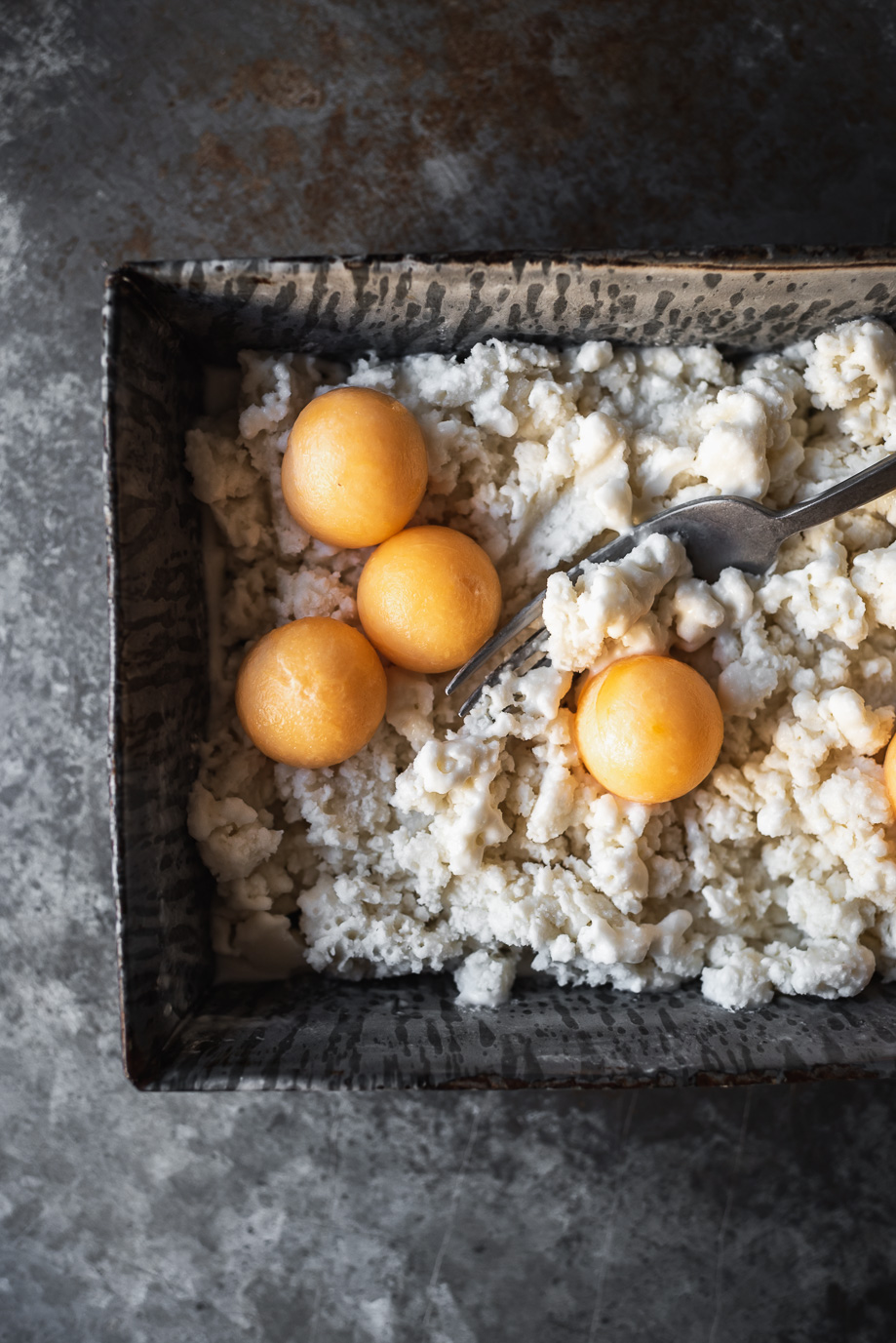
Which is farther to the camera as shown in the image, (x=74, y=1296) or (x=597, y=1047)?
(x=74, y=1296)

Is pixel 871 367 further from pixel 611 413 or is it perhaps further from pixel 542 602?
pixel 542 602

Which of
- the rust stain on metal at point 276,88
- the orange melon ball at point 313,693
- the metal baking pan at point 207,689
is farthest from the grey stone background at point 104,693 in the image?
the orange melon ball at point 313,693

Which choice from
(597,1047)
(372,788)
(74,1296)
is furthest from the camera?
(74,1296)

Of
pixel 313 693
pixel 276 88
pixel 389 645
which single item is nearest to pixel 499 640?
pixel 389 645

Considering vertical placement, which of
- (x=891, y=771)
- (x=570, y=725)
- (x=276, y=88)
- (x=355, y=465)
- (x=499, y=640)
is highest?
(x=276, y=88)

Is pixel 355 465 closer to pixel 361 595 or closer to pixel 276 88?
pixel 361 595

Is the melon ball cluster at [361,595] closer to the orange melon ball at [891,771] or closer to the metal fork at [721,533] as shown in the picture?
the metal fork at [721,533]

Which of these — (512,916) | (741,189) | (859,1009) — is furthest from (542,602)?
(741,189)
